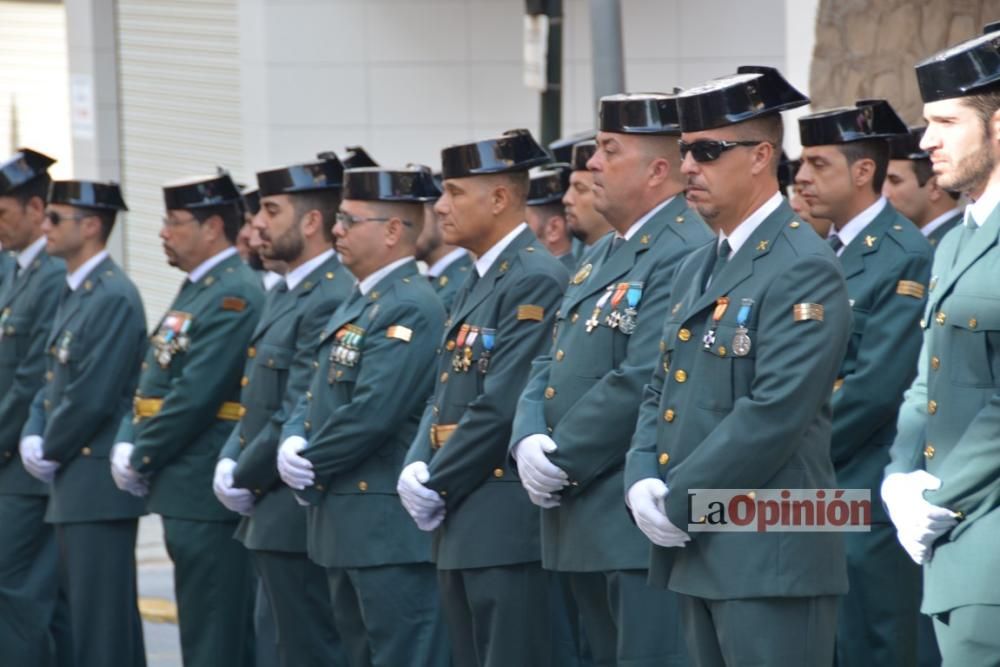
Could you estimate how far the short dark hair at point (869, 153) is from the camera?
20.5 ft

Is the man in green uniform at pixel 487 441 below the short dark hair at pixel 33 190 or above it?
below

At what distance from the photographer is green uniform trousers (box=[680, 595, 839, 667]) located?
14.7ft

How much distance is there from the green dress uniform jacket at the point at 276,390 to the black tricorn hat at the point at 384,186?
1.53 feet

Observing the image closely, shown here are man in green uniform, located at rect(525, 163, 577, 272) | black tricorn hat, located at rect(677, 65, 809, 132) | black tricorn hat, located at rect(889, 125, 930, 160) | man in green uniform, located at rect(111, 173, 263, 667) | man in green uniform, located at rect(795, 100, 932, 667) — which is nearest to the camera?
black tricorn hat, located at rect(677, 65, 809, 132)

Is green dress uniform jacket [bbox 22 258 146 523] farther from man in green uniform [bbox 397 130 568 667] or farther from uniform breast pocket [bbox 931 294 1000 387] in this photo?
→ uniform breast pocket [bbox 931 294 1000 387]

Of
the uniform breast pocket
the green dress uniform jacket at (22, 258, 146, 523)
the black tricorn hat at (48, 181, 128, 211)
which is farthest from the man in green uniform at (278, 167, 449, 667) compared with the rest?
the uniform breast pocket

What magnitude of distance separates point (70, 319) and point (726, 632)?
3933 millimetres

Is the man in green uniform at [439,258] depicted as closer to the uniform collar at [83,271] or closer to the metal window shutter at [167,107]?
the uniform collar at [83,271]

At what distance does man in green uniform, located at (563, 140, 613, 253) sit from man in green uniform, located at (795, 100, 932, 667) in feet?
3.60

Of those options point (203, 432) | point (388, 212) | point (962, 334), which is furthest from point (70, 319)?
point (962, 334)

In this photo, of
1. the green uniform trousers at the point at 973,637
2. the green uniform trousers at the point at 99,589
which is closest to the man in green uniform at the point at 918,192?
the green uniform trousers at the point at 973,637

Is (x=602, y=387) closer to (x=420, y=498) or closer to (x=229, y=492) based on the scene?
(x=420, y=498)

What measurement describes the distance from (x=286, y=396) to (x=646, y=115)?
1.94 meters

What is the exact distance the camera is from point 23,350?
792cm
